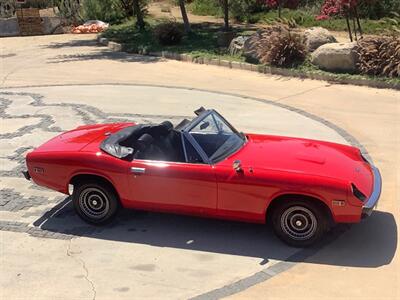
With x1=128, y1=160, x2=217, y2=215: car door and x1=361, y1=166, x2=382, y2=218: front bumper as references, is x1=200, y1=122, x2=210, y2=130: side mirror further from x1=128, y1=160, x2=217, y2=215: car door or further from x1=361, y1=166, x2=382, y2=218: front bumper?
x1=361, y1=166, x2=382, y2=218: front bumper

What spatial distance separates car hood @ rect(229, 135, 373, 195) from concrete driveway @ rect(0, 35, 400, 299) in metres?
0.74

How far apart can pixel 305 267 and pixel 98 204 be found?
2.59 m

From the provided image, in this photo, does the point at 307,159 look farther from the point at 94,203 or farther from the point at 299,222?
the point at 94,203

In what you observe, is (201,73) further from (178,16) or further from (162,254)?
(178,16)

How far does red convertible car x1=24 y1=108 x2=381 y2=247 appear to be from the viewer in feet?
20.5

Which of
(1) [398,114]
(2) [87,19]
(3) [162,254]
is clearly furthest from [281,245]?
(2) [87,19]

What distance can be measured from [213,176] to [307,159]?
1117mm

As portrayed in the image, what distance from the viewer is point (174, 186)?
659cm

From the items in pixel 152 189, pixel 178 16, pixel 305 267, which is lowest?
pixel 305 267

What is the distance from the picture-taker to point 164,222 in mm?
7242

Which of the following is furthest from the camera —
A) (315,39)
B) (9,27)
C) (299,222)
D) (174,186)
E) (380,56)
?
(9,27)

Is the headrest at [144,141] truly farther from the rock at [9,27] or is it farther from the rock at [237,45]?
the rock at [9,27]

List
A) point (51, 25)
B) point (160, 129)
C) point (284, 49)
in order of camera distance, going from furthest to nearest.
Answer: point (51, 25) → point (284, 49) → point (160, 129)

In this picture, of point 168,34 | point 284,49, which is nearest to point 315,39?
point 284,49
